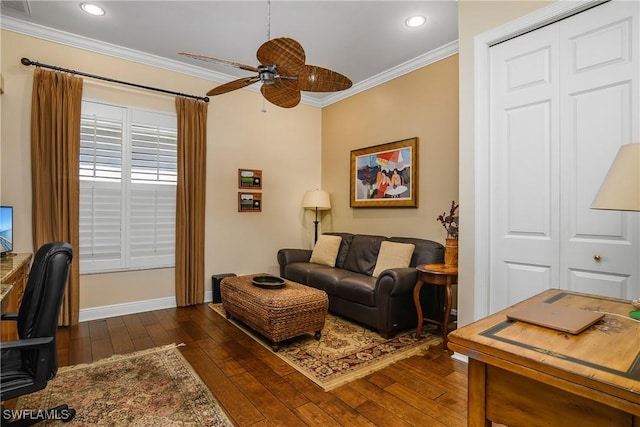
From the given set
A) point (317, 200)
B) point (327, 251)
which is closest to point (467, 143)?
point (327, 251)

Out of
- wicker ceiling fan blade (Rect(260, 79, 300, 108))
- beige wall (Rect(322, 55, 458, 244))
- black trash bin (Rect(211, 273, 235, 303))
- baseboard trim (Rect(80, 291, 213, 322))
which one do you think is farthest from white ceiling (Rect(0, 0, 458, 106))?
baseboard trim (Rect(80, 291, 213, 322))

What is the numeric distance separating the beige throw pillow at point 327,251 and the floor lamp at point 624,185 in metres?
3.31

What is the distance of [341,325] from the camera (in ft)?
11.4

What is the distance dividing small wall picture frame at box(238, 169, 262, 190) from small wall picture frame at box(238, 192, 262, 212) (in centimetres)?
12

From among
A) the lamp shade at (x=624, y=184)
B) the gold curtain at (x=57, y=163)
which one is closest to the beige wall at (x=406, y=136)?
the lamp shade at (x=624, y=184)

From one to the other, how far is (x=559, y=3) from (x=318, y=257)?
11.3 feet

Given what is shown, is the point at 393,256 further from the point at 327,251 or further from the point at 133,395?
the point at 133,395

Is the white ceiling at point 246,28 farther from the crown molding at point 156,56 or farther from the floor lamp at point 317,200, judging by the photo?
the floor lamp at point 317,200

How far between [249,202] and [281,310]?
227 centimetres

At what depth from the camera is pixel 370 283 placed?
3.38 meters

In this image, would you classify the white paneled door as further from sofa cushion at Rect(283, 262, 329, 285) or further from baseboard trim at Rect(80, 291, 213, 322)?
baseboard trim at Rect(80, 291, 213, 322)

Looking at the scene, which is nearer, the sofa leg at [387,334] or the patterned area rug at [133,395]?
the patterned area rug at [133,395]

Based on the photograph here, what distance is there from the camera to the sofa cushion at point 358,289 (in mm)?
3236

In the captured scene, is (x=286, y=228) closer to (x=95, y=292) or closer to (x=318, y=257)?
(x=318, y=257)
